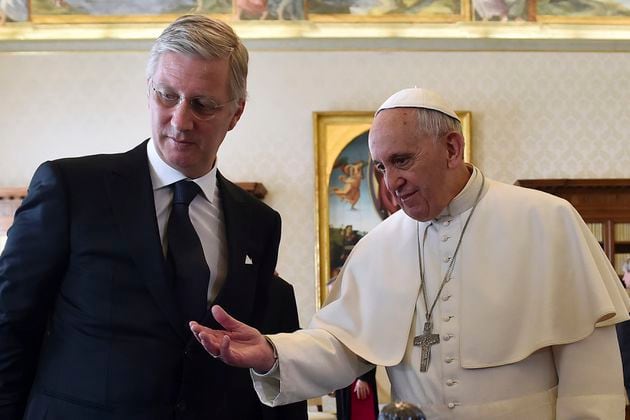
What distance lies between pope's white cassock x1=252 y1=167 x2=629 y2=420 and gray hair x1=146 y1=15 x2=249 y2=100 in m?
0.81

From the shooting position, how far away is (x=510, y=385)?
2.34 meters

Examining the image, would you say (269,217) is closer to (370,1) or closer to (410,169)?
(410,169)

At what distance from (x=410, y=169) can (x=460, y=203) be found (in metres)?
0.29

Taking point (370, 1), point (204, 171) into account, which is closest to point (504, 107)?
point (370, 1)

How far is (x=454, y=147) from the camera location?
8.18 ft

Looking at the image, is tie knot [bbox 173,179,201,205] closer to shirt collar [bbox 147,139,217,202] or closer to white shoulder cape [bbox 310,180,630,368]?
shirt collar [bbox 147,139,217,202]

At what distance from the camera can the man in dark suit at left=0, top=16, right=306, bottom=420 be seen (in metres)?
2.00

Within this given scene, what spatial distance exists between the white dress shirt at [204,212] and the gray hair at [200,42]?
26 cm

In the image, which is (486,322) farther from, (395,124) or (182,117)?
(182,117)

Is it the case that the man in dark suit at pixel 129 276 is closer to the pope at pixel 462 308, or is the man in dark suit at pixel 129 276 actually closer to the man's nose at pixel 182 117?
the man's nose at pixel 182 117

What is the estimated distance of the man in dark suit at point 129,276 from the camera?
2002 mm

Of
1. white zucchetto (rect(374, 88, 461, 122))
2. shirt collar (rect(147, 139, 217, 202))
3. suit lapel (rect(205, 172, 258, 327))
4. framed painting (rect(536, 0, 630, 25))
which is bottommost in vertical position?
suit lapel (rect(205, 172, 258, 327))

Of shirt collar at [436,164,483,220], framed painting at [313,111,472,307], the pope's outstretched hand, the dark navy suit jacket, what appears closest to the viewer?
the pope's outstretched hand

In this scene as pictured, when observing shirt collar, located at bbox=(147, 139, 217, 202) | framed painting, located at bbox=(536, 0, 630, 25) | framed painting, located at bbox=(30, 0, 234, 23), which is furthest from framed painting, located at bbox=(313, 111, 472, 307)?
shirt collar, located at bbox=(147, 139, 217, 202)
